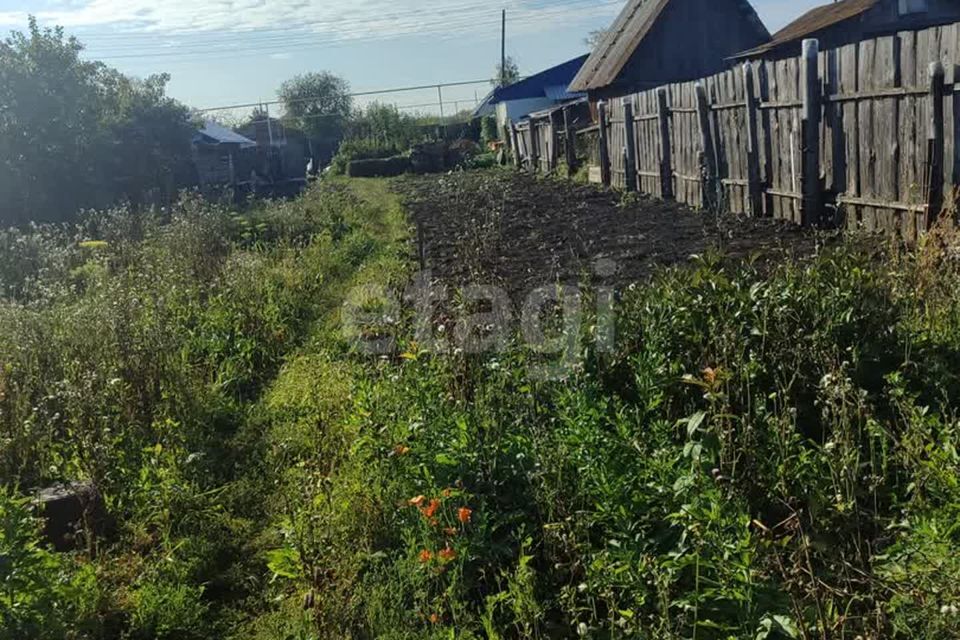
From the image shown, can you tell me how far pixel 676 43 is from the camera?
22.1m

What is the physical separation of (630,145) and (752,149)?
4738 millimetres

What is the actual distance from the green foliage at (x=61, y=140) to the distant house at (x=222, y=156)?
28.2ft

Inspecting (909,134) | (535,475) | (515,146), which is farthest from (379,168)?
(535,475)

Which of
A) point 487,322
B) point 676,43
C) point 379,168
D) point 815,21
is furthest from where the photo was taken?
point 379,168

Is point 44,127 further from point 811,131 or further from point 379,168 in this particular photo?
point 811,131

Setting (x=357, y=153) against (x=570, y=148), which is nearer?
(x=570, y=148)

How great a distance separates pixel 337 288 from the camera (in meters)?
8.32

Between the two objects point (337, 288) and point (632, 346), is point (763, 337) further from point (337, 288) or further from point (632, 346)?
point (337, 288)

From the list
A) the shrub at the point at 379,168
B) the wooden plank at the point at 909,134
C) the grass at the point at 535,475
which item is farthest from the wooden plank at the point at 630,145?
the shrub at the point at 379,168

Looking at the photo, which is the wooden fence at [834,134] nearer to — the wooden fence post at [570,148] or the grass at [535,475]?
the grass at [535,475]

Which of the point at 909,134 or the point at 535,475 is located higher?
the point at 909,134

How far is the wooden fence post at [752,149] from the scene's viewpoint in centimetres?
906

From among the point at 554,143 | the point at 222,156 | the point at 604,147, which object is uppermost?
the point at 222,156

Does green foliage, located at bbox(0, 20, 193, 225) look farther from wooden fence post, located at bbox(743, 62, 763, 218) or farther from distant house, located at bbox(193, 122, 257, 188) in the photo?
wooden fence post, located at bbox(743, 62, 763, 218)
